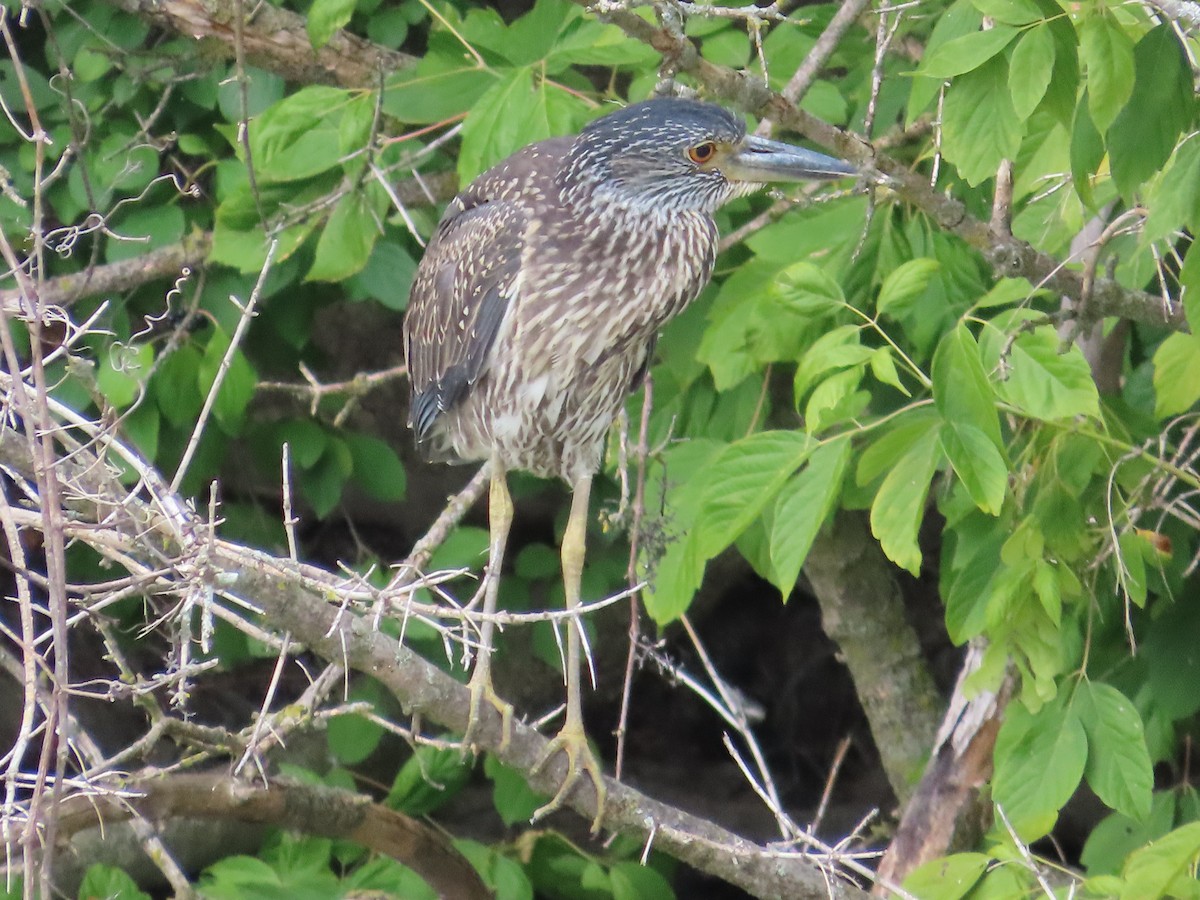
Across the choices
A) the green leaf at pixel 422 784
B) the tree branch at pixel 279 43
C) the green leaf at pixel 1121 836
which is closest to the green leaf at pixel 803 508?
the green leaf at pixel 1121 836

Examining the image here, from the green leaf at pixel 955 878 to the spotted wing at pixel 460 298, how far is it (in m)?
1.22

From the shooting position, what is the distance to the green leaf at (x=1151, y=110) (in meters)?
1.66

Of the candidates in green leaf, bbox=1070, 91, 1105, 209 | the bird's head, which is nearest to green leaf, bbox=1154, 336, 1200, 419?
green leaf, bbox=1070, 91, 1105, 209

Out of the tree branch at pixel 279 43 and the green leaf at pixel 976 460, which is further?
the tree branch at pixel 279 43

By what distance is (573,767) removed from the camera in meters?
2.36

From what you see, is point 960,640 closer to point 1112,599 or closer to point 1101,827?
point 1112,599

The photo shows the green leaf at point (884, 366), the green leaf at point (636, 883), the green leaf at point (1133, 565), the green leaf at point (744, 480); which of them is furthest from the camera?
the green leaf at point (636, 883)

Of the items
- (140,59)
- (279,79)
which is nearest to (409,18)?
(279,79)

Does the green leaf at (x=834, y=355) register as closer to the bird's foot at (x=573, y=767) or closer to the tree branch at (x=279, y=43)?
the bird's foot at (x=573, y=767)

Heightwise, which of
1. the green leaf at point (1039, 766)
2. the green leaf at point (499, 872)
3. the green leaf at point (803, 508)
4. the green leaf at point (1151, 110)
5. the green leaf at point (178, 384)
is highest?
the green leaf at point (1151, 110)

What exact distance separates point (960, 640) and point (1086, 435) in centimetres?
39

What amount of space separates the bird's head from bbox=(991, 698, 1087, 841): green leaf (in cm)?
104

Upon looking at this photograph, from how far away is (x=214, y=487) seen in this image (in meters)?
1.44

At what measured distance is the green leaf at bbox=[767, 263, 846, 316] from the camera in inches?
80.4
